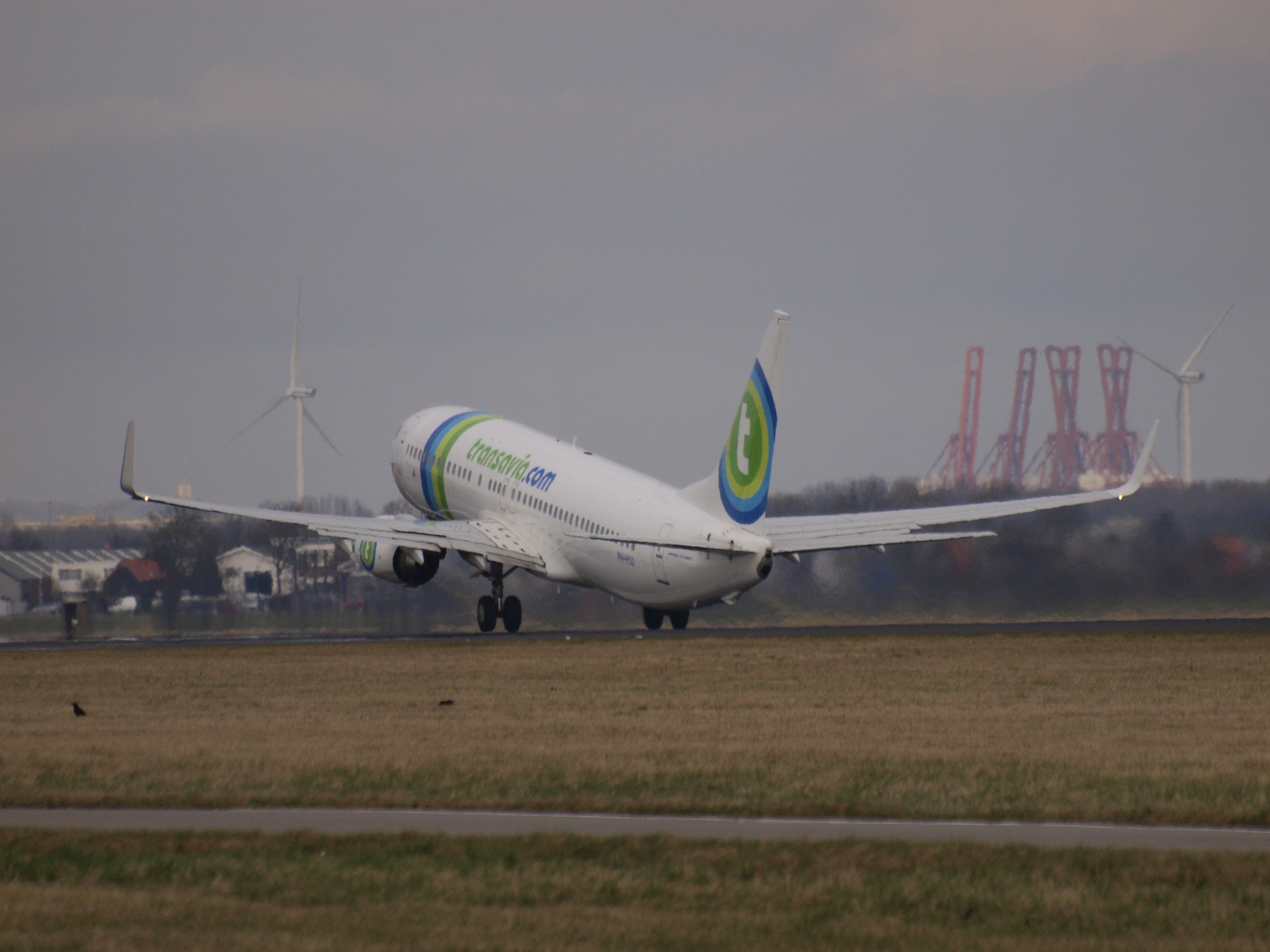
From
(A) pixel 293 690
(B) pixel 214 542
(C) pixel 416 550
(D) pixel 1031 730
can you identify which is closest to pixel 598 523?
(C) pixel 416 550

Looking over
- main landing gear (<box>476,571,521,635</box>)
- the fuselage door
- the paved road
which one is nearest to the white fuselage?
the fuselage door

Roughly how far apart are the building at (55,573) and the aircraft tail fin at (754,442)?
37573mm

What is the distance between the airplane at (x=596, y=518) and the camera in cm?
5044

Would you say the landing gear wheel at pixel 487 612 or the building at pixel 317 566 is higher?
the building at pixel 317 566

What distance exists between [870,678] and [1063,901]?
22890 millimetres

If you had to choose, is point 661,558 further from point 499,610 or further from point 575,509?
point 499,610

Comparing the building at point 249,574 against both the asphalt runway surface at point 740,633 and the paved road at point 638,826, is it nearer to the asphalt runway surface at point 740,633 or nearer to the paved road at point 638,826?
A: the asphalt runway surface at point 740,633

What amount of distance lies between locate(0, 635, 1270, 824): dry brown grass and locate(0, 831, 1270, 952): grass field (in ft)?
10.4

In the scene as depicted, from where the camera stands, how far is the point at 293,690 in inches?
1548

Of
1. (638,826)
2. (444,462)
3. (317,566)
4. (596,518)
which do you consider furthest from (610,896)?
(317,566)

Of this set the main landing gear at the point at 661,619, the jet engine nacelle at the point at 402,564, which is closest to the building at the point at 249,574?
the jet engine nacelle at the point at 402,564

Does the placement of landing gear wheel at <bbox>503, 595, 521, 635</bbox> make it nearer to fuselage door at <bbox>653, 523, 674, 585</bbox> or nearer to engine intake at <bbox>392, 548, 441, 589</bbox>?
engine intake at <bbox>392, 548, 441, 589</bbox>

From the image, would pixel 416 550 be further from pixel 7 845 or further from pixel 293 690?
pixel 7 845

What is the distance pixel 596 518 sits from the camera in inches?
2210
